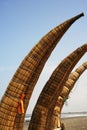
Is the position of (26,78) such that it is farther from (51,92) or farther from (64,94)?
(64,94)

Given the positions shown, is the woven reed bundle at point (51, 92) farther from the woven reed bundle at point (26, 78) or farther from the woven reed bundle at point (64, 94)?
the woven reed bundle at point (26, 78)

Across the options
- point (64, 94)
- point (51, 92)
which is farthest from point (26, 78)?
point (64, 94)

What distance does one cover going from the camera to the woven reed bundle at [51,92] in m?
9.02

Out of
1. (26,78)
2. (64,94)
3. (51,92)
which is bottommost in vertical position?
(26,78)

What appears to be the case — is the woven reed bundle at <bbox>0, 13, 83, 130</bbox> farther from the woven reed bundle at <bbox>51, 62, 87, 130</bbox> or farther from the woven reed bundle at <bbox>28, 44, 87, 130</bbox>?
the woven reed bundle at <bbox>51, 62, 87, 130</bbox>

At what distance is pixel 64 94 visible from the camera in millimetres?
11086

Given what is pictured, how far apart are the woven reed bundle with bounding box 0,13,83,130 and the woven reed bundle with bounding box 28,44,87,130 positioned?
71.4 inches

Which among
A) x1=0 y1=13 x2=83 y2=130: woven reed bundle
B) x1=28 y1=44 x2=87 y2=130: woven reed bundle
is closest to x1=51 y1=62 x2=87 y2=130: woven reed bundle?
x1=28 y1=44 x2=87 y2=130: woven reed bundle

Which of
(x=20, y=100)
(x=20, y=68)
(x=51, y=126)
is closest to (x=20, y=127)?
(x=20, y=100)

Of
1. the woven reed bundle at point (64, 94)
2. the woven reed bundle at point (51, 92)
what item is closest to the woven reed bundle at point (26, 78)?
the woven reed bundle at point (51, 92)

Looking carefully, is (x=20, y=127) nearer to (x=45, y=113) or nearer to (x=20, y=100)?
(x=20, y=100)

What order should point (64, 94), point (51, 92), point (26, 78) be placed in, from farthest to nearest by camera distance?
point (64, 94)
point (51, 92)
point (26, 78)

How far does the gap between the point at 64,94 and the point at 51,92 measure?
72.2 inches

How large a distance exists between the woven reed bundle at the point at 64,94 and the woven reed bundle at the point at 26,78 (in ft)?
9.75
